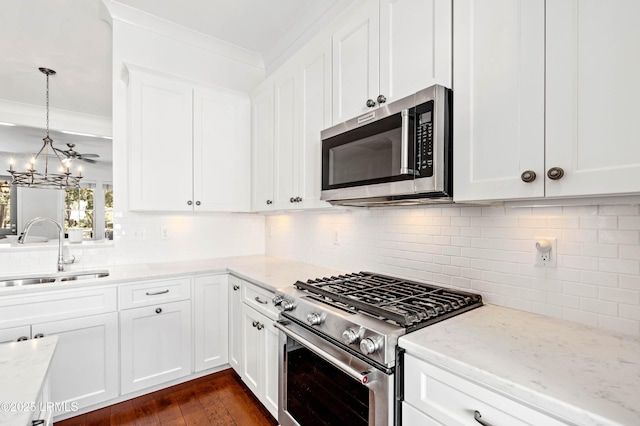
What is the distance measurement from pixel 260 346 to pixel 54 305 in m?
1.26

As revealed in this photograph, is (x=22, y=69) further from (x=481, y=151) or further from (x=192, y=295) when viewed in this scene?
(x=481, y=151)

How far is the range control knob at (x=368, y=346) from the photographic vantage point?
3.65ft

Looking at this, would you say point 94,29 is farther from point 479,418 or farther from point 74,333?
point 479,418

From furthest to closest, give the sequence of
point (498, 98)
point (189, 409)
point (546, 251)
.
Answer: point (189, 409), point (546, 251), point (498, 98)

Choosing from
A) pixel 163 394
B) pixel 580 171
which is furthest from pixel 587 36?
pixel 163 394

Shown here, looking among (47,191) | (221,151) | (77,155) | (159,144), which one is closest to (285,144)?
(221,151)

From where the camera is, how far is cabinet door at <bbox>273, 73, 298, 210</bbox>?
7.47ft

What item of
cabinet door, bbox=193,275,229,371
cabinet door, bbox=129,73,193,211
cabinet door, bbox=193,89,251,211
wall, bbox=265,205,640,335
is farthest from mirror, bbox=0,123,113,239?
wall, bbox=265,205,640,335

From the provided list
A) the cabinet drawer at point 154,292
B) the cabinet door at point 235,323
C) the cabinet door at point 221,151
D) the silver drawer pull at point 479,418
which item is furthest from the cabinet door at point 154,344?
the silver drawer pull at point 479,418

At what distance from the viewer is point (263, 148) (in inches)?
106

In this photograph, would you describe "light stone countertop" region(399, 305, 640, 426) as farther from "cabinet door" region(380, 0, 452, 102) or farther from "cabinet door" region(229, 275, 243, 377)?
"cabinet door" region(229, 275, 243, 377)

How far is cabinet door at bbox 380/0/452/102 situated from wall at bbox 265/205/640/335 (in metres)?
0.65

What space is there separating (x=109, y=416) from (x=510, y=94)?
111 inches

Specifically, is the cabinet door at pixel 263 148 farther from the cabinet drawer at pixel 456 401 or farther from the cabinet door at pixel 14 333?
the cabinet drawer at pixel 456 401
